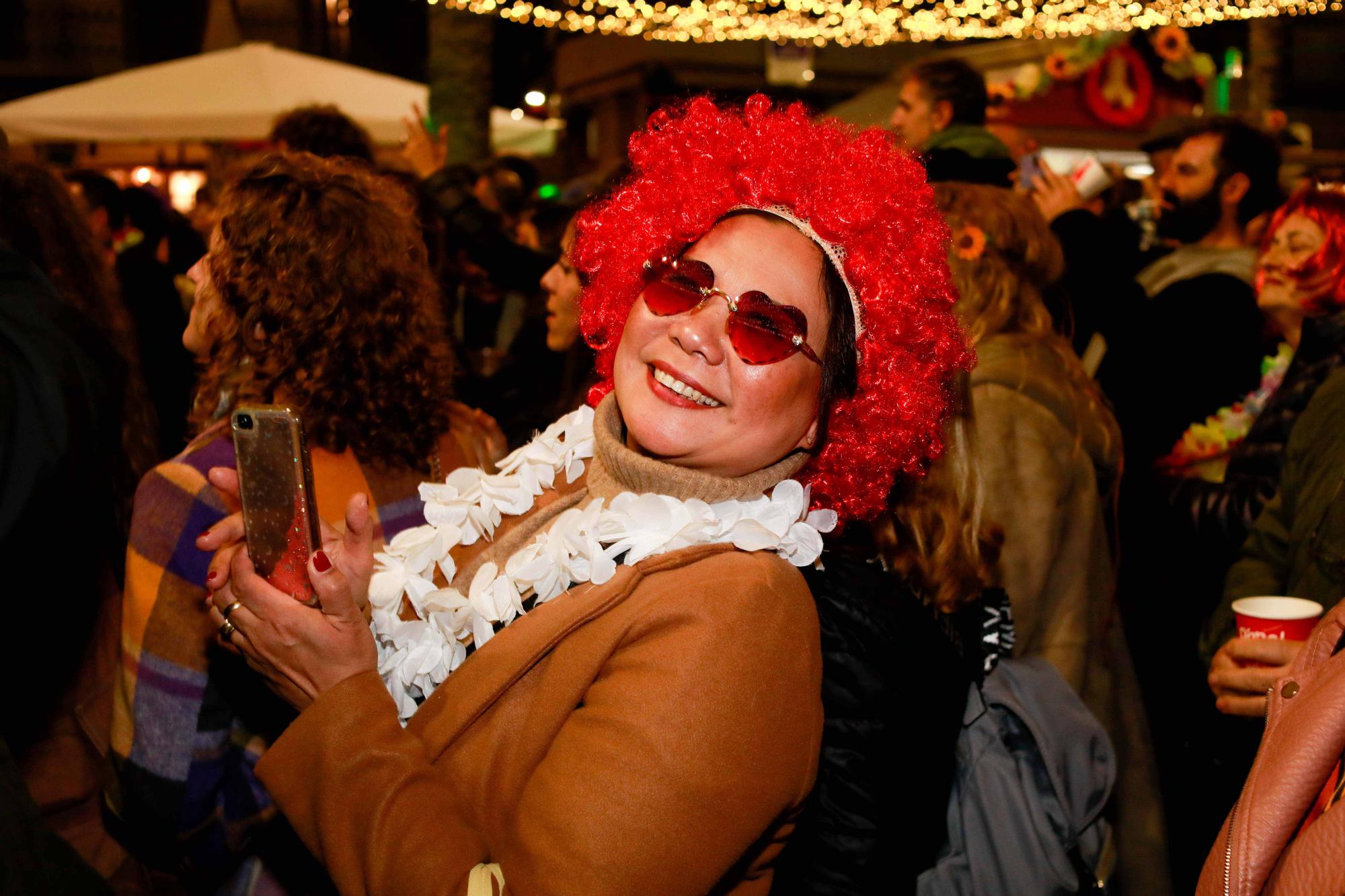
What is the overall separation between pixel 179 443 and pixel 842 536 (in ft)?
16.6

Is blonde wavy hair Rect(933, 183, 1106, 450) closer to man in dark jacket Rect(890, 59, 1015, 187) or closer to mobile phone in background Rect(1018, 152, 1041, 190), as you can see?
man in dark jacket Rect(890, 59, 1015, 187)

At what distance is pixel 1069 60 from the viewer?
1381 centimetres

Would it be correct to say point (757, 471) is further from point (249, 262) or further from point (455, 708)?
point (249, 262)

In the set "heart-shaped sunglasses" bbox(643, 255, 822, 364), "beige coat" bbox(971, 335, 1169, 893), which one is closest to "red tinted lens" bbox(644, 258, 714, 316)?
"heart-shaped sunglasses" bbox(643, 255, 822, 364)

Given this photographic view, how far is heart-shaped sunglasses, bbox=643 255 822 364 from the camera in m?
1.93

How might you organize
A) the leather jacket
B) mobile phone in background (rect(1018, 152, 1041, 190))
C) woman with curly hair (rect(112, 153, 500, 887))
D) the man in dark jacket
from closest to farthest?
the leather jacket → woman with curly hair (rect(112, 153, 500, 887)) → the man in dark jacket → mobile phone in background (rect(1018, 152, 1041, 190))

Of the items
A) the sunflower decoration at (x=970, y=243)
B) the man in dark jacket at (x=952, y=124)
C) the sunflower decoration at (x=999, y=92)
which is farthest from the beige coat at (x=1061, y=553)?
the sunflower decoration at (x=999, y=92)

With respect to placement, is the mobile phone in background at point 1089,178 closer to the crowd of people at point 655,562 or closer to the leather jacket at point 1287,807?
the crowd of people at point 655,562

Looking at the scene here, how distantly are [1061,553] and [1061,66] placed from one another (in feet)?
36.2

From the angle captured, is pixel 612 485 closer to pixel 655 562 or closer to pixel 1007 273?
pixel 655 562

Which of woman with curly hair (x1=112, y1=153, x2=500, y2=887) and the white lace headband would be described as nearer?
the white lace headband

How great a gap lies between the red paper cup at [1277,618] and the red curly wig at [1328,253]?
1.55 meters

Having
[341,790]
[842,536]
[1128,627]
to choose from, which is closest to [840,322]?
[842,536]

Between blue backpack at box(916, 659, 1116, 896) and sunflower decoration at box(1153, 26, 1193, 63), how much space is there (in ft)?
36.9
